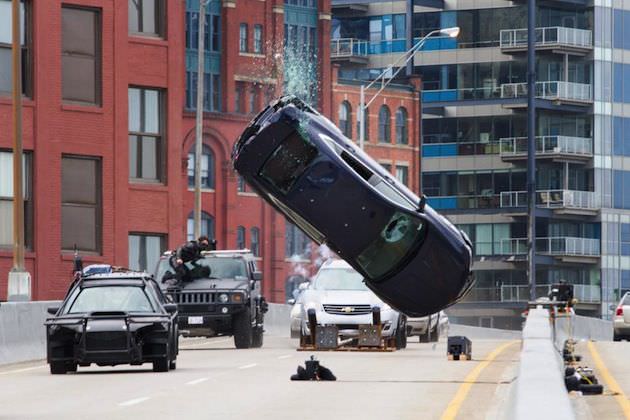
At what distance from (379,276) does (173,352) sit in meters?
4.75

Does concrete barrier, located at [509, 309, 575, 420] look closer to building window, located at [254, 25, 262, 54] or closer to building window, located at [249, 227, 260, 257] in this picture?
building window, located at [249, 227, 260, 257]

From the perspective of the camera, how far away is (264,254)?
347 feet

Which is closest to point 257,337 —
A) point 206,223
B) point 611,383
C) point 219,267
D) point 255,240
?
point 219,267

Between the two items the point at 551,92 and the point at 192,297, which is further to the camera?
the point at 551,92

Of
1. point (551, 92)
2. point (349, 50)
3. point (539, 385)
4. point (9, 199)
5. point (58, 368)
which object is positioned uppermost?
point (349, 50)

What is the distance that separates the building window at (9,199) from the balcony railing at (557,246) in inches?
2654

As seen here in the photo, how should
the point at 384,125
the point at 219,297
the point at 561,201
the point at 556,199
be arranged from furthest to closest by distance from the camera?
the point at 556,199
the point at 561,201
the point at 384,125
the point at 219,297

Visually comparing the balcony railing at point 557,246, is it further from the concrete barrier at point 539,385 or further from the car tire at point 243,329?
the concrete barrier at point 539,385

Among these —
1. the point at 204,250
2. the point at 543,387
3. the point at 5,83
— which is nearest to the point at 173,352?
the point at 204,250

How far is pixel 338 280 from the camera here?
39812 millimetres

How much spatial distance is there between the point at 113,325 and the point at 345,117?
8612 cm

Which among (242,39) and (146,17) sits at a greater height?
(242,39)

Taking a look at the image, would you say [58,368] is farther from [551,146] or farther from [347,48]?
[347,48]

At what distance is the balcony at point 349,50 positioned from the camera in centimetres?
12350
